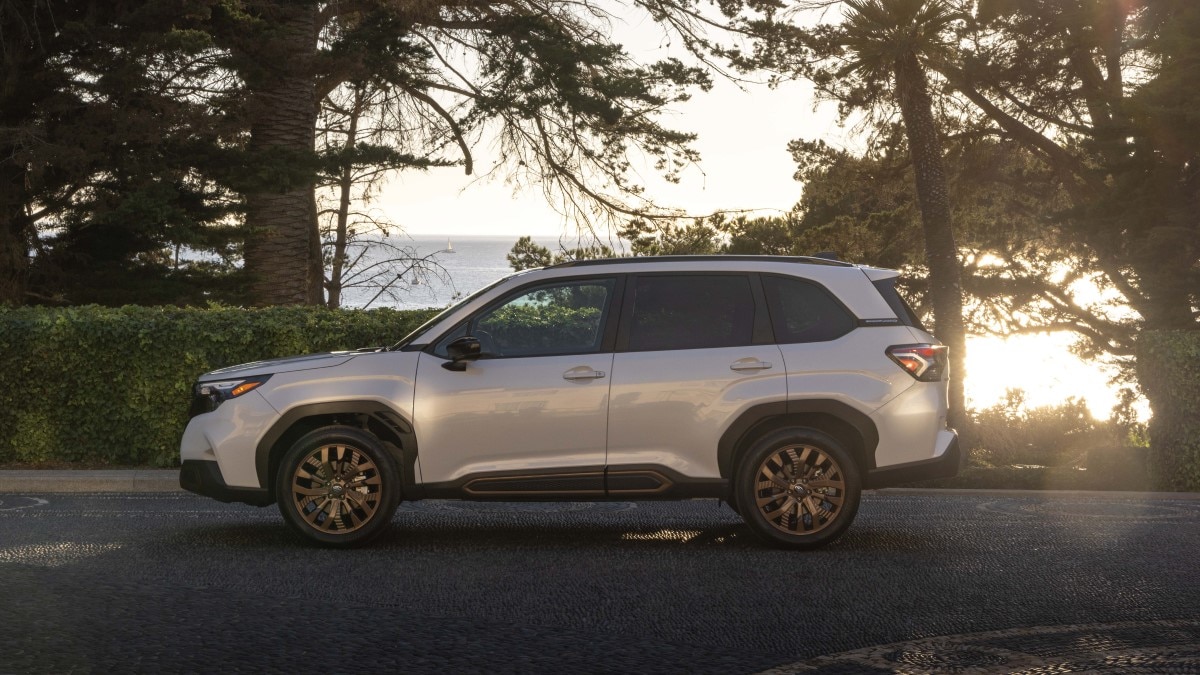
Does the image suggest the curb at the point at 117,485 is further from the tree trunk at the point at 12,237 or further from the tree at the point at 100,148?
the tree trunk at the point at 12,237

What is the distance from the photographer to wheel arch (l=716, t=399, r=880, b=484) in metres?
8.64

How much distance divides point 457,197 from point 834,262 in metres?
20.0

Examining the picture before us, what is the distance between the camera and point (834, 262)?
9.15 m

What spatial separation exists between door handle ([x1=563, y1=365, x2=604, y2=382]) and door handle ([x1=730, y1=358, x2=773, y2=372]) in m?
0.86

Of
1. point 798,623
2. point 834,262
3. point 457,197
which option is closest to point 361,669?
point 798,623

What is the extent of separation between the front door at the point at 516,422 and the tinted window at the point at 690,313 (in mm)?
333

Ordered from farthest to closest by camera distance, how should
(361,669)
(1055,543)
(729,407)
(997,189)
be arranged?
(997,189) < (1055,543) < (729,407) < (361,669)

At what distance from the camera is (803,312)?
892 cm

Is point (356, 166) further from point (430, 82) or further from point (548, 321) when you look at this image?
point (548, 321)

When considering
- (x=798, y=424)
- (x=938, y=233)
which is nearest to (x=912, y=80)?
(x=938, y=233)

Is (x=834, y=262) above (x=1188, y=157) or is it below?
below

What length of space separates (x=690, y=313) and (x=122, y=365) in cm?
788

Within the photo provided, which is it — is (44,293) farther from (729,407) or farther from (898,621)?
(898,621)

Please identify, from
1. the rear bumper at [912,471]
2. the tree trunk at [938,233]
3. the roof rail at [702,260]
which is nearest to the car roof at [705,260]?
the roof rail at [702,260]
